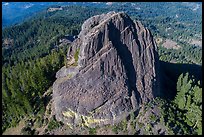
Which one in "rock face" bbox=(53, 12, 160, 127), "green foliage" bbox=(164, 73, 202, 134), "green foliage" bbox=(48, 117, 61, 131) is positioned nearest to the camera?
"rock face" bbox=(53, 12, 160, 127)

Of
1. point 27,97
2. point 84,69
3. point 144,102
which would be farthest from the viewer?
point 27,97

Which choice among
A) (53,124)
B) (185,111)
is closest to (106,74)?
(53,124)

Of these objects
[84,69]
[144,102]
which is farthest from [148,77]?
[84,69]

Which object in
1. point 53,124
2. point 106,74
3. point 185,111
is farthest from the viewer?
point 185,111

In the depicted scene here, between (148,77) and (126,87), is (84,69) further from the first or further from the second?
(148,77)

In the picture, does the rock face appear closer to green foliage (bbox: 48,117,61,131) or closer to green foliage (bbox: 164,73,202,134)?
green foliage (bbox: 48,117,61,131)

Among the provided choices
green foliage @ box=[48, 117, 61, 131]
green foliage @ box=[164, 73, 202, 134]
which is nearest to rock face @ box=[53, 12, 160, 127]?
green foliage @ box=[48, 117, 61, 131]

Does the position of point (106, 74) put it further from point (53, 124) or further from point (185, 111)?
point (185, 111)

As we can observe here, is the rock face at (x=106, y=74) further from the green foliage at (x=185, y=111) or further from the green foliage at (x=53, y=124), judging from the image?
the green foliage at (x=185, y=111)
